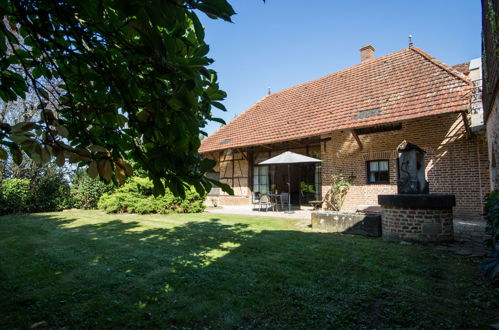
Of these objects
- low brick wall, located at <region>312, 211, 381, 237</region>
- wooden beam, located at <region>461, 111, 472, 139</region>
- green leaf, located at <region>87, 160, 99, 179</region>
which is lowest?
low brick wall, located at <region>312, 211, 381, 237</region>

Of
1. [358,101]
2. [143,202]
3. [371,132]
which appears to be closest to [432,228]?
[371,132]

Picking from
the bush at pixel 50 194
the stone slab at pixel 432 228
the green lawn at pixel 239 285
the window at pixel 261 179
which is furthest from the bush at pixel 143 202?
the stone slab at pixel 432 228

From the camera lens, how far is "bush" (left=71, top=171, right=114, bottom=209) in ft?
40.2

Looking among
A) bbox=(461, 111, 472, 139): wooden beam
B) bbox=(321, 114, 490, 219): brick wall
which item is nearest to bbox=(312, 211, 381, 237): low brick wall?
bbox=(321, 114, 490, 219): brick wall

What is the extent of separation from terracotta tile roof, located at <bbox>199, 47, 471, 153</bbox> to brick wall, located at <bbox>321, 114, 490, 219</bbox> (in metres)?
0.67

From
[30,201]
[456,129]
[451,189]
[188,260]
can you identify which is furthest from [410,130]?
[30,201]

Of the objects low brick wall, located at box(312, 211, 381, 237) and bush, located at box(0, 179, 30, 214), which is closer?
low brick wall, located at box(312, 211, 381, 237)

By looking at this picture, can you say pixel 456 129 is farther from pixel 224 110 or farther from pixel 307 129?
pixel 224 110

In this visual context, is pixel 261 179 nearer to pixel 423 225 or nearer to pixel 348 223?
pixel 348 223

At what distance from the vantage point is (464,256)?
14.3ft

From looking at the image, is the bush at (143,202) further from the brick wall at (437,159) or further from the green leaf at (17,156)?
the green leaf at (17,156)

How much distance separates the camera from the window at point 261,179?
1481 cm

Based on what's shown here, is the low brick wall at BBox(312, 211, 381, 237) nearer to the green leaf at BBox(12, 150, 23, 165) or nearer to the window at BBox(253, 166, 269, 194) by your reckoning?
the green leaf at BBox(12, 150, 23, 165)

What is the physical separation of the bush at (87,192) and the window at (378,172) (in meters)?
11.0
